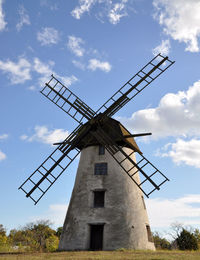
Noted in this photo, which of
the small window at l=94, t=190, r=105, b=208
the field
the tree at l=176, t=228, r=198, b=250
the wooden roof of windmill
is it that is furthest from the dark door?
the tree at l=176, t=228, r=198, b=250

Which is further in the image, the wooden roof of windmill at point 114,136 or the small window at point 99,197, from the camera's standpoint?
the wooden roof of windmill at point 114,136

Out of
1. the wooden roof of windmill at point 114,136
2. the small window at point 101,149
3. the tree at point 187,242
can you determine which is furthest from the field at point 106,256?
the tree at point 187,242

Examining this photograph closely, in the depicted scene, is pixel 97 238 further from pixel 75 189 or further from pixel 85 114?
pixel 85 114

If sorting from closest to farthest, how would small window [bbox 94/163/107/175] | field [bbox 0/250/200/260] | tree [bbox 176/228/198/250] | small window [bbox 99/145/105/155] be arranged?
1. field [bbox 0/250/200/260]
2. small window [bbox 94/163/107/175]
3. small window [bbox 99/145/105/155]
4. tree [bbox 176/228/198/250]

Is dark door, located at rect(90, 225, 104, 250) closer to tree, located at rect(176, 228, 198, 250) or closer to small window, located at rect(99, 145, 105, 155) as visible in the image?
small window, located at rect(99, 145, 105, 155)

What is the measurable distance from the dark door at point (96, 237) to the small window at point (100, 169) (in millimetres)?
3330

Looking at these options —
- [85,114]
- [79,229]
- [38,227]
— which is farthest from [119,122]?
[38,227]

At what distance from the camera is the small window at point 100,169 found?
16.4 meters

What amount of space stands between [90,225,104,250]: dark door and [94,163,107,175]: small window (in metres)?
3.33

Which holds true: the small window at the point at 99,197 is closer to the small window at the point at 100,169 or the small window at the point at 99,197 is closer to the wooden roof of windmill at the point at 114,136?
the small window at the point at 100,169

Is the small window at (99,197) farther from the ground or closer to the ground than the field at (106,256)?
farther from the ground

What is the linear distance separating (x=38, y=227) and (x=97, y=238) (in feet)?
121

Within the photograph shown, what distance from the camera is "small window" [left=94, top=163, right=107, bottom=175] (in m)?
16.4

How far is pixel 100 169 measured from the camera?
16.6m
